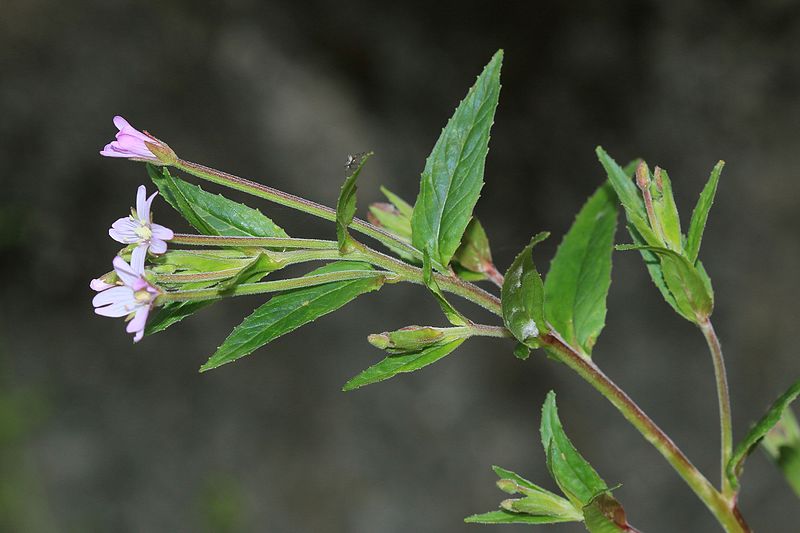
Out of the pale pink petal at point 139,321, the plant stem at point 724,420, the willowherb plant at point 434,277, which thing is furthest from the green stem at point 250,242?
the plant stem at point 724,420

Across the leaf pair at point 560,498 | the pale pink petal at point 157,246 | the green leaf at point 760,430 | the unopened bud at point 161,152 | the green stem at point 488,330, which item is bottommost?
the green leaf at point 760,430

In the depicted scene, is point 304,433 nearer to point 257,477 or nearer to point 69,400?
point 257,477

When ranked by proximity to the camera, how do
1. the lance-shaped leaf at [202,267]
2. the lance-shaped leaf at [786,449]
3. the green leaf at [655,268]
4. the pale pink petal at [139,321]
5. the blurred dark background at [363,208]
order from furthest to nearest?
the blurred dark background at [363,208] → the lance-shaped leaf at [786,449] → the green leaf at [655,268] → the lance-shaped leaf at [202,267] → the pale pink petal at [139,321]

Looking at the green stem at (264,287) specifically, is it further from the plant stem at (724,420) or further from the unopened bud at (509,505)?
the plant stem at (724,420)

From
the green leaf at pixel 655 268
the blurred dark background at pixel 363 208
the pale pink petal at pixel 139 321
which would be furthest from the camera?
the blurred dark background at pixel 363 208

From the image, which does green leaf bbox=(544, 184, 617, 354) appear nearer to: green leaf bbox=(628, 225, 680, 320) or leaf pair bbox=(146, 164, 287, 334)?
green leaf bbox=(628, 225, 680, 320)

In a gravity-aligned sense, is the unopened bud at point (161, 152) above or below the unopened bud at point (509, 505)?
above

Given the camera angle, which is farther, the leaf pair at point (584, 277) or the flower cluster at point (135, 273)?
the leaf pair at point (584, 277)

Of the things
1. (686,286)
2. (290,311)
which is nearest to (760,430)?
(686,286)
